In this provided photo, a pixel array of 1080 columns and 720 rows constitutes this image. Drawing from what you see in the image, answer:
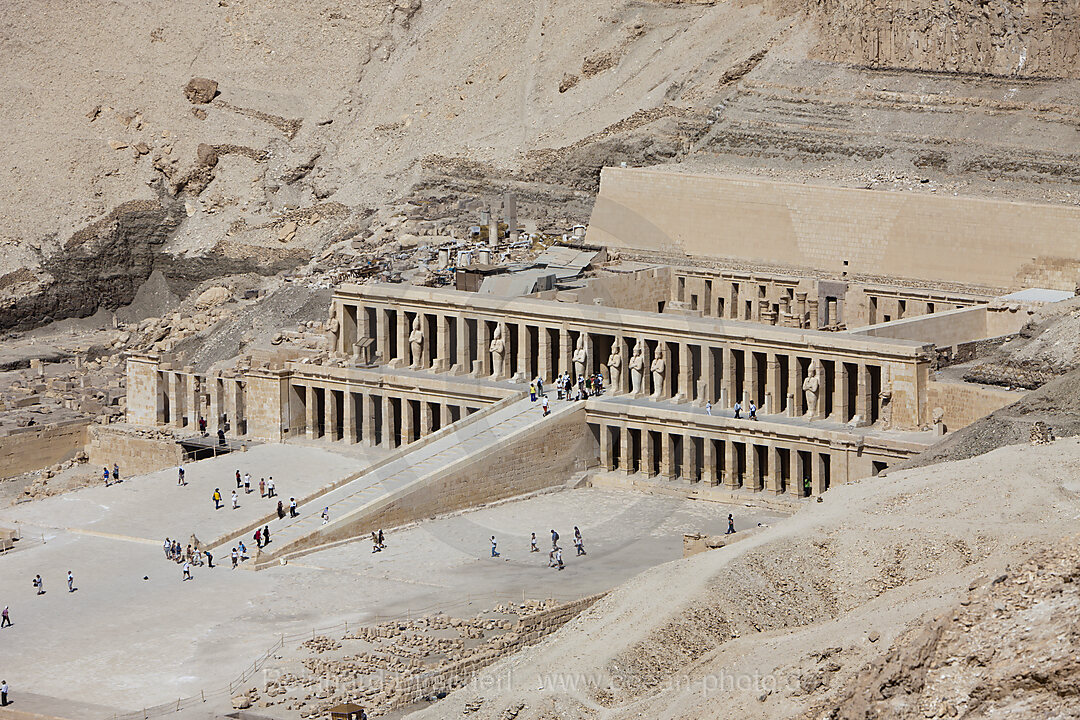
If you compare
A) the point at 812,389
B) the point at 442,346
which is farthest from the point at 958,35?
the point at 812,389

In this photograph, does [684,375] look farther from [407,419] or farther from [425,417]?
[407,419]

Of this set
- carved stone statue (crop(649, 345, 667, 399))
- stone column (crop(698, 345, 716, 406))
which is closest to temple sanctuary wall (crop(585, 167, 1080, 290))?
stone column (crop(698, 345, 716, 406))

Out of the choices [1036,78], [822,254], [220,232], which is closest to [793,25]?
[1036,78]

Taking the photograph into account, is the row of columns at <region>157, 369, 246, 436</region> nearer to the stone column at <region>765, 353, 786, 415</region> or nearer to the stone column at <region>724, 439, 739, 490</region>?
the stone column at <region>724, 439, 739, 490</region>

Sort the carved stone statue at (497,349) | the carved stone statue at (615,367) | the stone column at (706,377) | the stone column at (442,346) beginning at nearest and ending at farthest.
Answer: the stone column at (706,377), the carved stone statue at (615,367), the carved stone statue at (497,349), the stone column at (442,346)

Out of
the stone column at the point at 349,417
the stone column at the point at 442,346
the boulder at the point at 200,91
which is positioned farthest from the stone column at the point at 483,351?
the boulder at the point at 200,91

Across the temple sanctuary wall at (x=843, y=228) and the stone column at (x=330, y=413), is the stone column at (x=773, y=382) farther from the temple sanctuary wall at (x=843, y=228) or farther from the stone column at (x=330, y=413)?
the stone column at (x=330, y=413)

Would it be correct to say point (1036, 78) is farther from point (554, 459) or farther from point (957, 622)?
point (957, 622)
